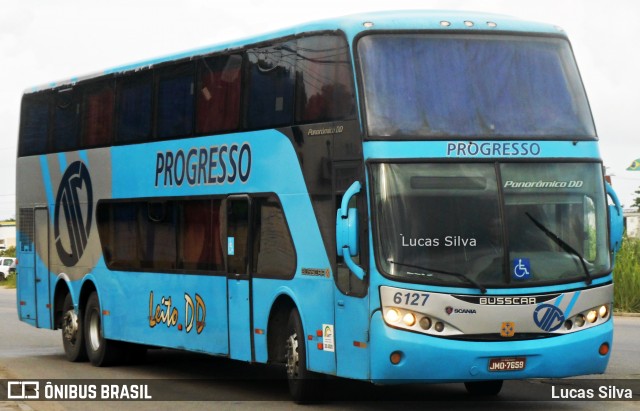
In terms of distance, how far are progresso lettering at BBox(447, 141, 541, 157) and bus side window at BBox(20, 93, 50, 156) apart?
10.7 meters

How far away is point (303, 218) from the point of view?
14.8 m

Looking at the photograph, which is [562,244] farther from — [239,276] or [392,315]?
[239,276]

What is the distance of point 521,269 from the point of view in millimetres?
13141

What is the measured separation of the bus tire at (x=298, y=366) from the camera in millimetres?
14609

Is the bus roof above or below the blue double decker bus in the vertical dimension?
above

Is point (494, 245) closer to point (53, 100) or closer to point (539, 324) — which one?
point (539, 324)

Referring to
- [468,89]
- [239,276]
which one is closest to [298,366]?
[239,276]

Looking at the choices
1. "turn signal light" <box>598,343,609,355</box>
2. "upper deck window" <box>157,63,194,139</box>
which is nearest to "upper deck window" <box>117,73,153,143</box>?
"upper deck window" <box>157,63,194,139</box>

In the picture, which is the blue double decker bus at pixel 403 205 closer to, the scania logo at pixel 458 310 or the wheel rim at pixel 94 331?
the scania logo at pixel 458 310

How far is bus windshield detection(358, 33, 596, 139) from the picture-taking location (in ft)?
44.3

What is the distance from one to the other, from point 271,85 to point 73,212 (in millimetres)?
6732

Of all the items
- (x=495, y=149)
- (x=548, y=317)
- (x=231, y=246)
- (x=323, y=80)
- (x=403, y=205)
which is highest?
(x=323, y=80)

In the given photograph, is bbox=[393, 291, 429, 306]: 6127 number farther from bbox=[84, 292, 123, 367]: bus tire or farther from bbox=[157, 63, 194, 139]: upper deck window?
bbox=[84, 292, 123, 367]: bus tire

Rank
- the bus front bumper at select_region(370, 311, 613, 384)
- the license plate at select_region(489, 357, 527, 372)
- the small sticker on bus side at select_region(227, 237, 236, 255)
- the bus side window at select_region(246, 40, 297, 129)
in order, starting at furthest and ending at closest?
the small sticker on bus side at select_region(227, 237, 236, 255)
the bus side window at select_region(246, 40, 297, 129)
the license plate at select_region(489, 357, 527, 372)
the bus front bumper at select_region(370, 311, 613, 384)
